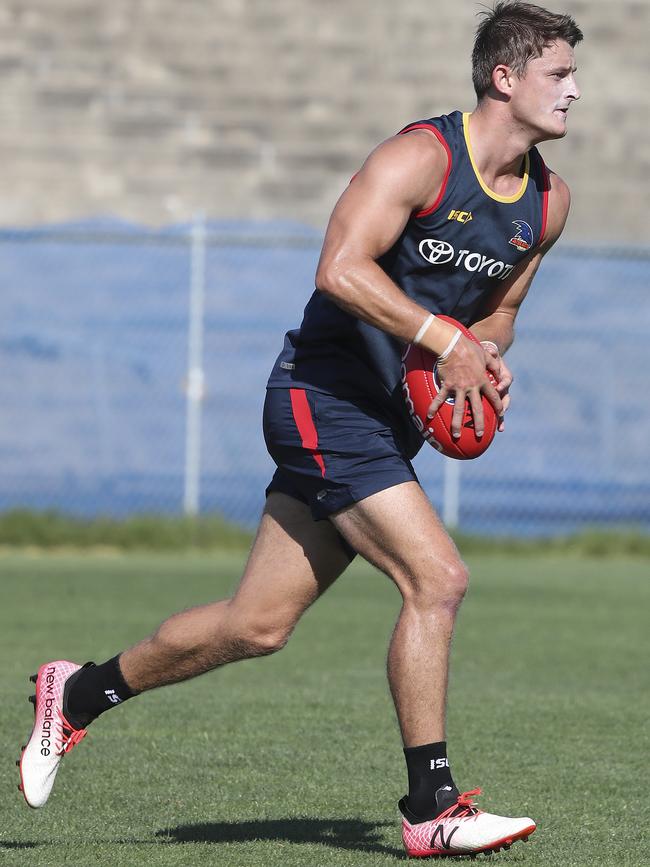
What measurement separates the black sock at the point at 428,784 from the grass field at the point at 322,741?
0.58ft

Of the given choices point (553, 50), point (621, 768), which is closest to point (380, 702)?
point (621, 768)

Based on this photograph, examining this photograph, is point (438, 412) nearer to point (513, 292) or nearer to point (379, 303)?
point (379, 303)

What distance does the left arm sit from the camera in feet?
16.2

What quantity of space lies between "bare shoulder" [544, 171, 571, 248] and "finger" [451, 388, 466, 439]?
0.80 m

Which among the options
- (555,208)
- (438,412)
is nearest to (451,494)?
(555,208)

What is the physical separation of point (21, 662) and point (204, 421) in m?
7.37

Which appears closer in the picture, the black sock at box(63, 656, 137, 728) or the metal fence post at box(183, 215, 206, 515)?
the black sock at box(63, 656, 137, 728)

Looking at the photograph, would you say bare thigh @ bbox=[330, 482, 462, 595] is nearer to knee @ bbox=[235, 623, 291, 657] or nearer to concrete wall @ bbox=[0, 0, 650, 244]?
knee @ bbox=[235, 623, 291, 657]

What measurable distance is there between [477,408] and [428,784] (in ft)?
3.36

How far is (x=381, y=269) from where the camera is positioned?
14.5 ft

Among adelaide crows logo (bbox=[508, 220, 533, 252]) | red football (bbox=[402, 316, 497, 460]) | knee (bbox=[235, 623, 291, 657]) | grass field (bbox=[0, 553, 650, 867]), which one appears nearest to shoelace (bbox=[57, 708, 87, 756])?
grass field (bbox=[0, 553, 650, 867])

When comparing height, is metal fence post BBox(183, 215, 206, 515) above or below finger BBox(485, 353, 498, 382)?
below

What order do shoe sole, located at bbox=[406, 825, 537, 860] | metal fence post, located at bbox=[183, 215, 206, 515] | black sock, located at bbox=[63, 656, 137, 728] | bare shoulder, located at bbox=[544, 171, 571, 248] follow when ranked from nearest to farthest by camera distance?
shoe sole, located at bbox=[406, 825, 537, 860]
black sock, located at bbox=[63, 656, 137, 728]
bare shoulder, located at bbox=[544, 171, 571, 248]
metal fence post, located at bbox=[183, 215, 206, 515]

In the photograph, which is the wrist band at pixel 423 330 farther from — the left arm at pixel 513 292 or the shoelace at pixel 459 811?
the shoelace at pixel 459 811
